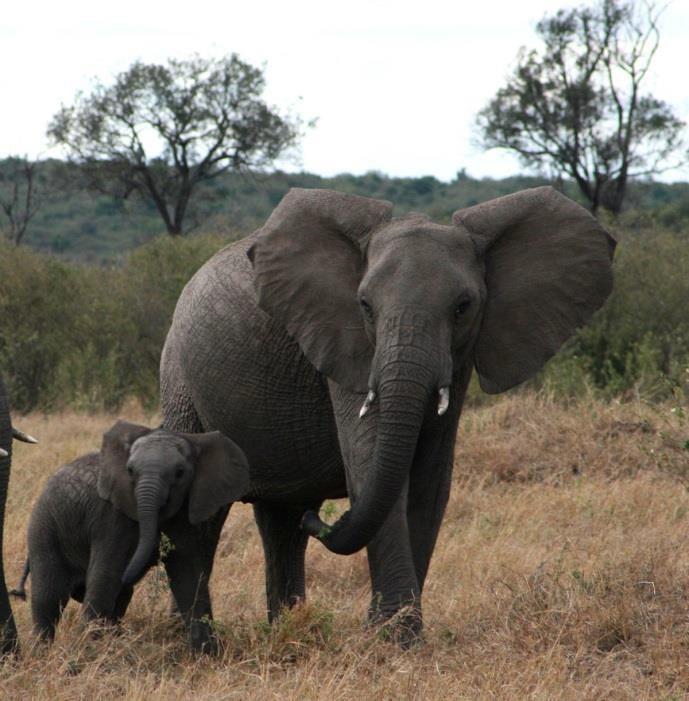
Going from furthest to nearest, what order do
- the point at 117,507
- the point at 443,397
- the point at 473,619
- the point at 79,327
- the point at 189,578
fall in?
1. the point at 79,327
2. the point at 473,619
3. the point at 189,578
4. the point at 117,507
5. the point at 443,397

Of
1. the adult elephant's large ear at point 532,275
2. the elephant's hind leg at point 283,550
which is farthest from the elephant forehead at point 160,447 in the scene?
the adult elephant's large ear at point 532,275

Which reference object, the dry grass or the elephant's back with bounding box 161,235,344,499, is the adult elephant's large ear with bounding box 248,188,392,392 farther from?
the dry grass

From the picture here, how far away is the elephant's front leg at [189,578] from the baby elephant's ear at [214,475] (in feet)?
0.39

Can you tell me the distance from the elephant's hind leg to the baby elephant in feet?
3.14

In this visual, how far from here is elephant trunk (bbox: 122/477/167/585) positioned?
5000 millimetres

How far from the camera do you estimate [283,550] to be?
6293mm

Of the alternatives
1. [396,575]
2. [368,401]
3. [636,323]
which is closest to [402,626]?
[396,575]

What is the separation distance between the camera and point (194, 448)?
5336 mm

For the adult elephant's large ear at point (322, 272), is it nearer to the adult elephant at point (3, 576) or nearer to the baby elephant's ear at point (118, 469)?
the baby elephant's ear at point (118, 469)

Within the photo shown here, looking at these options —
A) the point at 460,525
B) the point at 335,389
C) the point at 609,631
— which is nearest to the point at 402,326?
the point at 335,389

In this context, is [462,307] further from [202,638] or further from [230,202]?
[230,202]

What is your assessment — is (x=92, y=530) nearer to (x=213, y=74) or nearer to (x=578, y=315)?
(x=578, y=315)

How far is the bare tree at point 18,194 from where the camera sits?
2669 centimetres

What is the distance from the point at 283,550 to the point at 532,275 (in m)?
2.01
